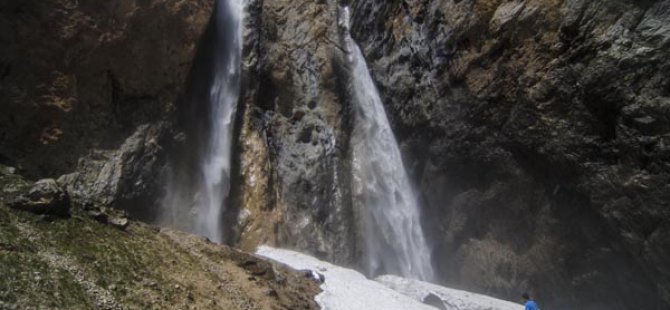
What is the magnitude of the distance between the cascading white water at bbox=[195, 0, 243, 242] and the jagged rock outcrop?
90.6 inches

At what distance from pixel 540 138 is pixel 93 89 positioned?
57.5 feet

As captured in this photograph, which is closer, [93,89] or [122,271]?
[122,271]

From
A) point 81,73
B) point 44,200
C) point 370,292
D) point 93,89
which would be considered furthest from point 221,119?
point 44,200

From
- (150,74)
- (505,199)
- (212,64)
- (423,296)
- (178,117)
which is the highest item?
(212,64)

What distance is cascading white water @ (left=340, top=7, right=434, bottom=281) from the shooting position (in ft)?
79.6

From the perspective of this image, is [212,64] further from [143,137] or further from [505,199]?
[505,199]

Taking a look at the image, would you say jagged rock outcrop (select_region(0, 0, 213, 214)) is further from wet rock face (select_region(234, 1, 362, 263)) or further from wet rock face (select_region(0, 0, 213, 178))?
wet rock face (select_region(234, 1, 362, 263))

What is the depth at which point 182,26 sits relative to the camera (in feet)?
73.3

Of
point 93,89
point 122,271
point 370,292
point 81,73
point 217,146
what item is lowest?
point 370,292

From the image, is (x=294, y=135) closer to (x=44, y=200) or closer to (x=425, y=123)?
(x=425, y=123)

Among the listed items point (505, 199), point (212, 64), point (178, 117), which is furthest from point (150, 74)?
point (505, 199)

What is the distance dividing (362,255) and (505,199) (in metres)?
6.93

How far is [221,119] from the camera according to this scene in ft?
78.5

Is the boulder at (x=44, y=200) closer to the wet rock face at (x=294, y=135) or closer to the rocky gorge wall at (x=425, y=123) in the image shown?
the rocky gorge wall at (x=425, y=123)
